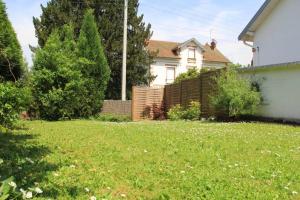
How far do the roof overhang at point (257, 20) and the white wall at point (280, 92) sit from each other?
213 inches

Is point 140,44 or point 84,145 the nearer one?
point 84,145

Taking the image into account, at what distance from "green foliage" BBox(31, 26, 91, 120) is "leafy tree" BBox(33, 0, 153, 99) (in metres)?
14.6

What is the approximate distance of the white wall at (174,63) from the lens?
5041 cm

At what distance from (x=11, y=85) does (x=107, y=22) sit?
25428 mm

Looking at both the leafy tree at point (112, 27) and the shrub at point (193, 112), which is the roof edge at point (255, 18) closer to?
the shrub at point (193, 112)

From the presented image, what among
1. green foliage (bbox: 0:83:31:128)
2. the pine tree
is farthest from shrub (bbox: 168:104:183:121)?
the pine tree

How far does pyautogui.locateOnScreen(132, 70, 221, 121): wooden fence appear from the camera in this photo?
72.1 feet

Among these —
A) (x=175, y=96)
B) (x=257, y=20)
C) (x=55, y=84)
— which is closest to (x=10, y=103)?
(x=55, y=84)

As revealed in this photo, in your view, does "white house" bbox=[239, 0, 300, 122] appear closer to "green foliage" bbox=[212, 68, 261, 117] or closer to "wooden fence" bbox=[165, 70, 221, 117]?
"green foliage" bbox=[212, 68, 261, 117]

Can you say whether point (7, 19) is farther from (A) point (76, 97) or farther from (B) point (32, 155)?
(A) point (76, 97)

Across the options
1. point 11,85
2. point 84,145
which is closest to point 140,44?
point 11,85

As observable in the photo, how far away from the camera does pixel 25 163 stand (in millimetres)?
7234

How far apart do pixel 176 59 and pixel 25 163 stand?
4496 cm

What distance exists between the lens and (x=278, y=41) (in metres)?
23.0
